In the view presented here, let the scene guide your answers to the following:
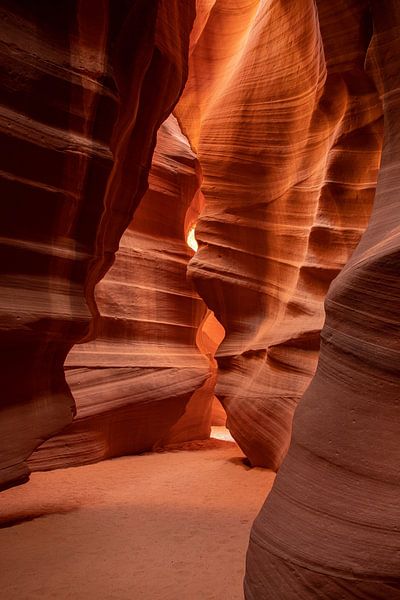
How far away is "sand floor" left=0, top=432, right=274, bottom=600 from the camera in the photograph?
121 inches

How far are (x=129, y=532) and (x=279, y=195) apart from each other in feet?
12.9

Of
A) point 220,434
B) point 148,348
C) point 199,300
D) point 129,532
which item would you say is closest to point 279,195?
point 199,300

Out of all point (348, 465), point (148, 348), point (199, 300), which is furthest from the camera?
point (199, 300)

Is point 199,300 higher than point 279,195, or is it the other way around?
point 279,195

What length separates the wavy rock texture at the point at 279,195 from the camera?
215 inches

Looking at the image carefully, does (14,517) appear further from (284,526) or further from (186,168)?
(186,168)

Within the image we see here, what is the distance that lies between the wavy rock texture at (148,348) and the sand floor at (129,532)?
65 cm

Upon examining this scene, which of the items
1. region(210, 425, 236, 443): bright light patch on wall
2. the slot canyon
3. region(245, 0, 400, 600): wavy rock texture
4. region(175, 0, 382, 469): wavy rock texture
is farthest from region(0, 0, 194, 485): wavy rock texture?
region(210, 425, 236, 443): bright light patch on wall

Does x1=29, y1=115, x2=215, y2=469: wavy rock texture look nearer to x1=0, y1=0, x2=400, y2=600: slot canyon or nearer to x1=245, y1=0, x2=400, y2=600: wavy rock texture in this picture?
x1=0, y1=0, x2=400, y2=600: slot canyon

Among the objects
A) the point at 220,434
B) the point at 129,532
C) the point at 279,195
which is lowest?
the point at 220,434

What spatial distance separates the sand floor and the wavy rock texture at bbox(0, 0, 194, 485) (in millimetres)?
593

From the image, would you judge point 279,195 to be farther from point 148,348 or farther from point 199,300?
point 148,348

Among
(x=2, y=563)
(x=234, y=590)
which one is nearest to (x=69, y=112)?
(x=2, y=563)

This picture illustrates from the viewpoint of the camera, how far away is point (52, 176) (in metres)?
4.02
